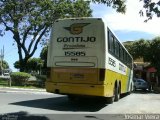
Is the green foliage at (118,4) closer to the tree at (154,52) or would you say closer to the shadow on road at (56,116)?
the shadow on road at (56,116)

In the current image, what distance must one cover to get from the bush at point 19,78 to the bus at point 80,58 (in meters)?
21.1

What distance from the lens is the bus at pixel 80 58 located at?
17719mm

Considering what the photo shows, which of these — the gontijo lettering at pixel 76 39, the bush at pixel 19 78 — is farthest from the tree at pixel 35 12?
the gontijo lettering at pixel 76 39

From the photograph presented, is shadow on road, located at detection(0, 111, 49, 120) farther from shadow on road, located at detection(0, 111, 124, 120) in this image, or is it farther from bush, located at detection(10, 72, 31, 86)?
bush, located at detection(10, 72, 31, 86)

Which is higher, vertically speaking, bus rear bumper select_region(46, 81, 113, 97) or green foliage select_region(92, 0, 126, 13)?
green foliage select_region(92, 0, 126, 13)

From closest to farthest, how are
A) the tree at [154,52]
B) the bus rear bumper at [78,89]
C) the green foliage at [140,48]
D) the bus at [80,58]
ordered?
the bus rear bumper at [78,89] < the bus at [80,58] < the tree at [154,52] < the green foliage at [140,48]

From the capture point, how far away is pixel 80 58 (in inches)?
712

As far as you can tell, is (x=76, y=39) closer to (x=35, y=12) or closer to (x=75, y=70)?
(x=75, y=70)

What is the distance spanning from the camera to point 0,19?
44875 mm

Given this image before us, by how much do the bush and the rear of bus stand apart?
21057mm

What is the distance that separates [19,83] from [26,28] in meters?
7.25

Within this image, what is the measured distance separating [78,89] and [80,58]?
133cm

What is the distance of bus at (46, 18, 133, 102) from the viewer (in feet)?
58.1

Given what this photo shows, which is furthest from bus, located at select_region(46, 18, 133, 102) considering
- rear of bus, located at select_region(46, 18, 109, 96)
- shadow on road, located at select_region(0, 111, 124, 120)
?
shadow on road, located at select_region(0, 111, 124, 120)
